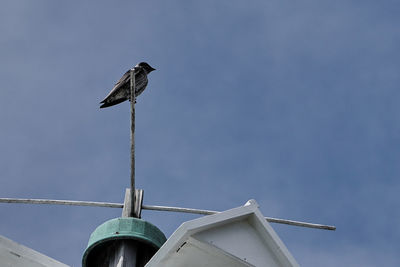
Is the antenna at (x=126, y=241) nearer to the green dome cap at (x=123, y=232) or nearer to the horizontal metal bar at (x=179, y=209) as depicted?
the green dome cap at (x=123, y=232)

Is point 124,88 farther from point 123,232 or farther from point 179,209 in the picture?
point 123,232

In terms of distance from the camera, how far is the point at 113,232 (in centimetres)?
417

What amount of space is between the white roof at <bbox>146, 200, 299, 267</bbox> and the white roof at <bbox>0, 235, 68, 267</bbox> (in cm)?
65

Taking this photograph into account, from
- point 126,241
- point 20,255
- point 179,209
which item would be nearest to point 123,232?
point 126,241

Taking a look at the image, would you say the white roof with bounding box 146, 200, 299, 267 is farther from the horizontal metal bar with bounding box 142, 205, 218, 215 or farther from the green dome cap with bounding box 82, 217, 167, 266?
the horizontal metal bar with bounding box 142, 205, 218, 215

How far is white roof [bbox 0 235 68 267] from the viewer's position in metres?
3.84

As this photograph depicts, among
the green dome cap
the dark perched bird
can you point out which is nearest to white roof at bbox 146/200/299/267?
the green dome cap

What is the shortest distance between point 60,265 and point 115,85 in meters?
2.14

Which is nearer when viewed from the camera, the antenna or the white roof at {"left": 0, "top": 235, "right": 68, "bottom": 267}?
the white roof at {"left": 0, "top": 235, "right": 68, "bottom": 267}

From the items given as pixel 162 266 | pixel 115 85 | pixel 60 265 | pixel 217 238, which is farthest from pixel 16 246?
pixel 115 85

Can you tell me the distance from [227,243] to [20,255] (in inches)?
48.9

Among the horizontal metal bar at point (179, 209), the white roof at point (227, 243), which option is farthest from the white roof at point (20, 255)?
the horizontal metal bar at point (179, 209)

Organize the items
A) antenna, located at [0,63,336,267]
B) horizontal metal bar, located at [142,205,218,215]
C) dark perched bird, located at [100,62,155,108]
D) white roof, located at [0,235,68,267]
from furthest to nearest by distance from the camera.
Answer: dark perched bird, located at [100,62,155,108] < horizontal metal bar, located at [142,205,218,215] < antenna, located at [0,63,336,267] < white roof, located at [0,235,68,267]

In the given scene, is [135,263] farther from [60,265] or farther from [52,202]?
[52,202]
